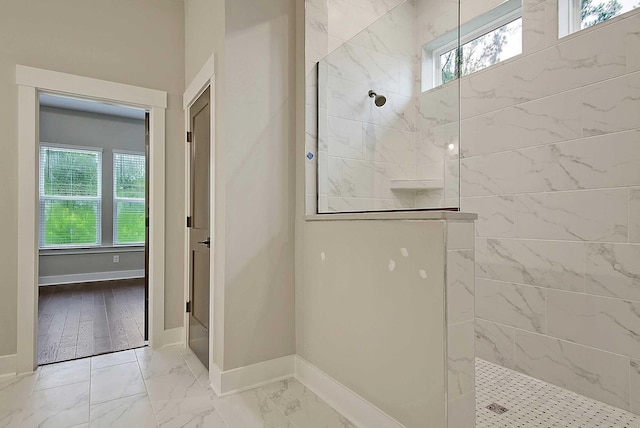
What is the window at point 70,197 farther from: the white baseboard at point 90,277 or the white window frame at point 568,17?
Answer: the white window frame at point 568,17

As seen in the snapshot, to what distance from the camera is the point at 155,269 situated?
2.94 metres

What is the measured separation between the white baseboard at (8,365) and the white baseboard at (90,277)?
382 cm

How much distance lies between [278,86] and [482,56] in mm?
1414

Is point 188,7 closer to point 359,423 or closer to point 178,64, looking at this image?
point 178,64

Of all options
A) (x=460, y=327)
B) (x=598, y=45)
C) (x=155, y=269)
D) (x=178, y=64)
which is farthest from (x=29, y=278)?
(x=598, y=45)

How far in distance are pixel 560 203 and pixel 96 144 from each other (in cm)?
674

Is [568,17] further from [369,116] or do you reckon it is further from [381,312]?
[381,312]

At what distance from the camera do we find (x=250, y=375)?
87.7 inches

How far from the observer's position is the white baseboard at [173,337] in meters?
2.97

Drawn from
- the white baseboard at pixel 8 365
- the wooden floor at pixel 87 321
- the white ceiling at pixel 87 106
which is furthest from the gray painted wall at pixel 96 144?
the white baseboard at pixel 8 365

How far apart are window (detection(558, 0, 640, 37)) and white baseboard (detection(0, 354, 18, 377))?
415 centimetres

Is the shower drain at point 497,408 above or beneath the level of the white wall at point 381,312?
beneath

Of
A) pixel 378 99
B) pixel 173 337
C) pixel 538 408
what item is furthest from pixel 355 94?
pixel 173 337

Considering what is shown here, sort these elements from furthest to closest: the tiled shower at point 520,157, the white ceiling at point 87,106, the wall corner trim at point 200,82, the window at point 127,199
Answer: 1. the window at point 127,199
2. the white ceiling at point 87,106
3. the wall corner trim at point 200,82
4. the tiled shower at point 520,157
